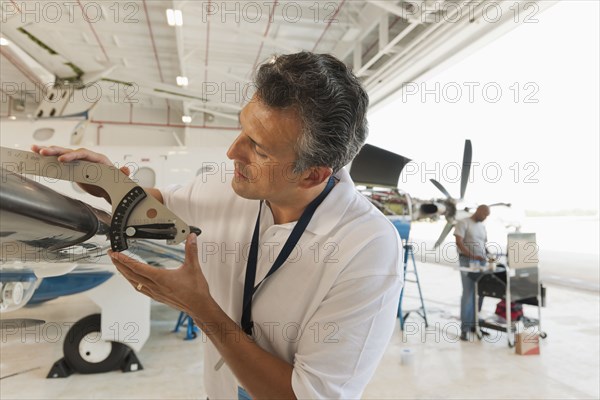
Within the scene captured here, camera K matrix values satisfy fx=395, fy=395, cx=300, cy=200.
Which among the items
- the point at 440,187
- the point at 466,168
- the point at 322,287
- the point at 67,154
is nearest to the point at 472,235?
the point at 440,187

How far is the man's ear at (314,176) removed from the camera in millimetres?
1257

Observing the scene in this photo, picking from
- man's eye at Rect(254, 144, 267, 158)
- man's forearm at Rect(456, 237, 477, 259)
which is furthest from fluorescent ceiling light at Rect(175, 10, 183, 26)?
man's eye at Rect(254, 144, 267, 158)

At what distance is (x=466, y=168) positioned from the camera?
6.67m

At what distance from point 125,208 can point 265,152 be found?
42 cm

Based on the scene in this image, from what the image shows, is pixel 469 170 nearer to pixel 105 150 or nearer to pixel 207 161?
pixel 207 161

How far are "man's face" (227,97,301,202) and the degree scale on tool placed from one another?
230 mm

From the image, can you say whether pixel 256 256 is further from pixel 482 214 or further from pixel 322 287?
pixel 482 214

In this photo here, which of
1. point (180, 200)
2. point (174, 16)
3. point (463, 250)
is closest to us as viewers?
point (180, 200)

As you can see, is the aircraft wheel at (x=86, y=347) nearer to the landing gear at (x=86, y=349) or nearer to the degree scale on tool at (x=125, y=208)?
the landing gear at (x=86, y=349)

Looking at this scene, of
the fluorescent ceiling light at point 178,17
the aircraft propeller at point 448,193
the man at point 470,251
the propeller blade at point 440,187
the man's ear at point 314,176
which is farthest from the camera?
the propeller blade at point 440,187

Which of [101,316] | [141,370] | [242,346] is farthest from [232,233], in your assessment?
[141,370]

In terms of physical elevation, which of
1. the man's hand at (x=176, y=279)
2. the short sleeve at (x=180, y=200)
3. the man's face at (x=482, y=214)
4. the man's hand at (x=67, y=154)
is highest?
the man's hand at (x=67, y=154)

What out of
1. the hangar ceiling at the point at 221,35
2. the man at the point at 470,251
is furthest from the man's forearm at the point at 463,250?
the hangar ceiling at the point at 221,35

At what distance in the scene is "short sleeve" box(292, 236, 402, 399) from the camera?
1108 millimetres
